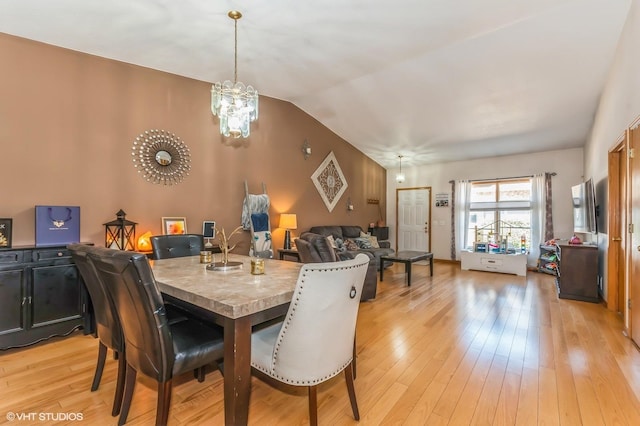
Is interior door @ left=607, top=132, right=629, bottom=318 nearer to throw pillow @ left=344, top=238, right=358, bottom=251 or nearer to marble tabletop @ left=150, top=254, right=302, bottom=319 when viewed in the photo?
throw pillow @ left=344, top=238, right=358, bottom=251

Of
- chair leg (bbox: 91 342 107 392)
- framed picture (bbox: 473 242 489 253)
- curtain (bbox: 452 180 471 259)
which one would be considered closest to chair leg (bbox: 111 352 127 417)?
chair leg (bbox: 91 342 107 392)

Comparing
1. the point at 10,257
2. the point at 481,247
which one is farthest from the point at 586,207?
the point at 10,257

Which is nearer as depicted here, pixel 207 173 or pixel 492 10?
pixel 492 10

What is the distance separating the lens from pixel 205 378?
2217mm

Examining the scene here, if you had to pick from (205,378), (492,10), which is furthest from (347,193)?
(205,378)

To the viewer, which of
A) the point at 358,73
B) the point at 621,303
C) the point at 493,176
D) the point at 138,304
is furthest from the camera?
the point at 493,176

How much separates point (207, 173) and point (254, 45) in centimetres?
182

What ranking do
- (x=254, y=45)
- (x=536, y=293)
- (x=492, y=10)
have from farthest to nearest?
(x=536, y=293), (x=254, y=45), (x=492, y=10)

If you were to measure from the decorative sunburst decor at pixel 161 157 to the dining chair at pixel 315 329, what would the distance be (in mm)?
2967

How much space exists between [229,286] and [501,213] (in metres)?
6.94

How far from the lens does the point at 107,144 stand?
3393 millimetres

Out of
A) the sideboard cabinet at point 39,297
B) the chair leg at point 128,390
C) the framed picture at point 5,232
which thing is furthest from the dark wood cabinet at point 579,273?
the framed picture at point 5,232

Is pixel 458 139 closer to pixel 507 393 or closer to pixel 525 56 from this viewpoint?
pixel 525 56

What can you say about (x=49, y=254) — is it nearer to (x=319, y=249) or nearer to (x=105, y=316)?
(x=105, y=316)
